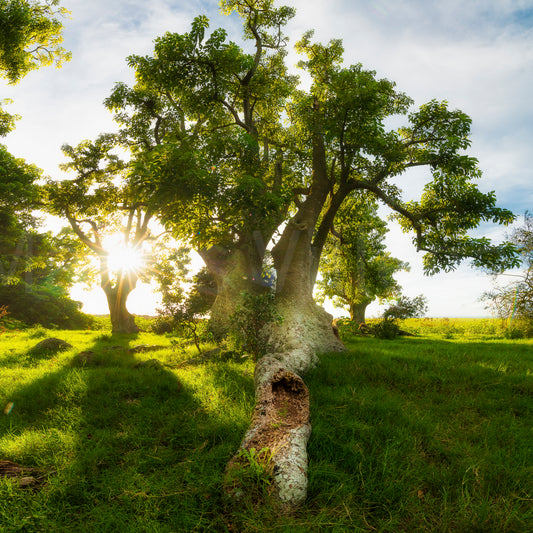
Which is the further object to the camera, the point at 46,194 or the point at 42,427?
the point at 46,194

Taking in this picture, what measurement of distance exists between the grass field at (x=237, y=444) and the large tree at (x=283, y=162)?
9.30 ft

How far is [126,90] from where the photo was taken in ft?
54.0

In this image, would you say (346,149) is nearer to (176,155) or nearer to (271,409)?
(176,155)

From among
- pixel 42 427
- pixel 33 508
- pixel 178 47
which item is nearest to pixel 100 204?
pixel 178 47

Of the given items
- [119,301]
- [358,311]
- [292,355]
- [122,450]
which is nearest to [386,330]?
[358,311]

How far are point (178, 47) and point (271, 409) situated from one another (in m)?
13.8

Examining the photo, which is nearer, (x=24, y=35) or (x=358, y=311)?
(x=24, y=35)

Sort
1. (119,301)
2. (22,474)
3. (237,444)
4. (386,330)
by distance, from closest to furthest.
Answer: (22,474) < (237,444) < (386,330) < (119,301)

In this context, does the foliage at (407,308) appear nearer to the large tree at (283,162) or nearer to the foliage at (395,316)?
the foliage at (395,316)

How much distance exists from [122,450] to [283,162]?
48.5ft

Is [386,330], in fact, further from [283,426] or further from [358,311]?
[283,426]

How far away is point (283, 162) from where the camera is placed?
53.4ft

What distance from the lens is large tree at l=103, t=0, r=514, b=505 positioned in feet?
35.7

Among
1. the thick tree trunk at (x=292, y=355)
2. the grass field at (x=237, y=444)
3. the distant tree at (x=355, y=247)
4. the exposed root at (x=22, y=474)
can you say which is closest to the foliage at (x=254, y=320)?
the thick tree trunk at (x=292, y=355)
